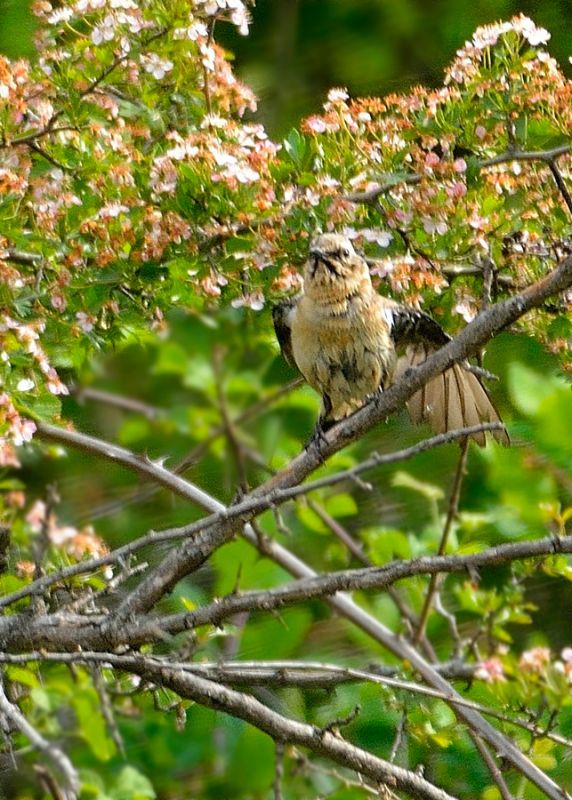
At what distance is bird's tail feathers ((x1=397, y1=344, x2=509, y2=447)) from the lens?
8.28 ft

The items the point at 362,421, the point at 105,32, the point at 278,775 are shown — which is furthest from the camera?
the point at 105,32

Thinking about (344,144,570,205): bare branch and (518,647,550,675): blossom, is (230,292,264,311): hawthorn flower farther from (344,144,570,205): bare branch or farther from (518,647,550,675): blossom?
(518,647,550,675): blossom

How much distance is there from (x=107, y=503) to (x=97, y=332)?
329mm

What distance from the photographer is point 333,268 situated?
233 cm

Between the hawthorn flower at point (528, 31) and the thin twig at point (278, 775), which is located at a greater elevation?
the hawthorn flower at point (528, 31)

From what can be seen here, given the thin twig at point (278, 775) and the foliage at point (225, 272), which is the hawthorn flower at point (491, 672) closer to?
the foliage at point (225, 272)

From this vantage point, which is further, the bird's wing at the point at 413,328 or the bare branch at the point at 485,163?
the bird's wing at the point at 413,328

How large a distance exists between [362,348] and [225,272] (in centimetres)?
43

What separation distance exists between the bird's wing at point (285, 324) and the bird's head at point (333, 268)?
0.05m

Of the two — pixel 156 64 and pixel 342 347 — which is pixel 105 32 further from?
pixel 342 347

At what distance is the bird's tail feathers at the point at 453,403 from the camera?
252 centimetres

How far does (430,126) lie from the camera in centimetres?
217

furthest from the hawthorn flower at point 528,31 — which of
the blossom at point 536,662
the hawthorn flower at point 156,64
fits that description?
the blossom at point 536,662

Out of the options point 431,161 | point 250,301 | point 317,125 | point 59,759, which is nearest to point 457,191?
point 431,161
